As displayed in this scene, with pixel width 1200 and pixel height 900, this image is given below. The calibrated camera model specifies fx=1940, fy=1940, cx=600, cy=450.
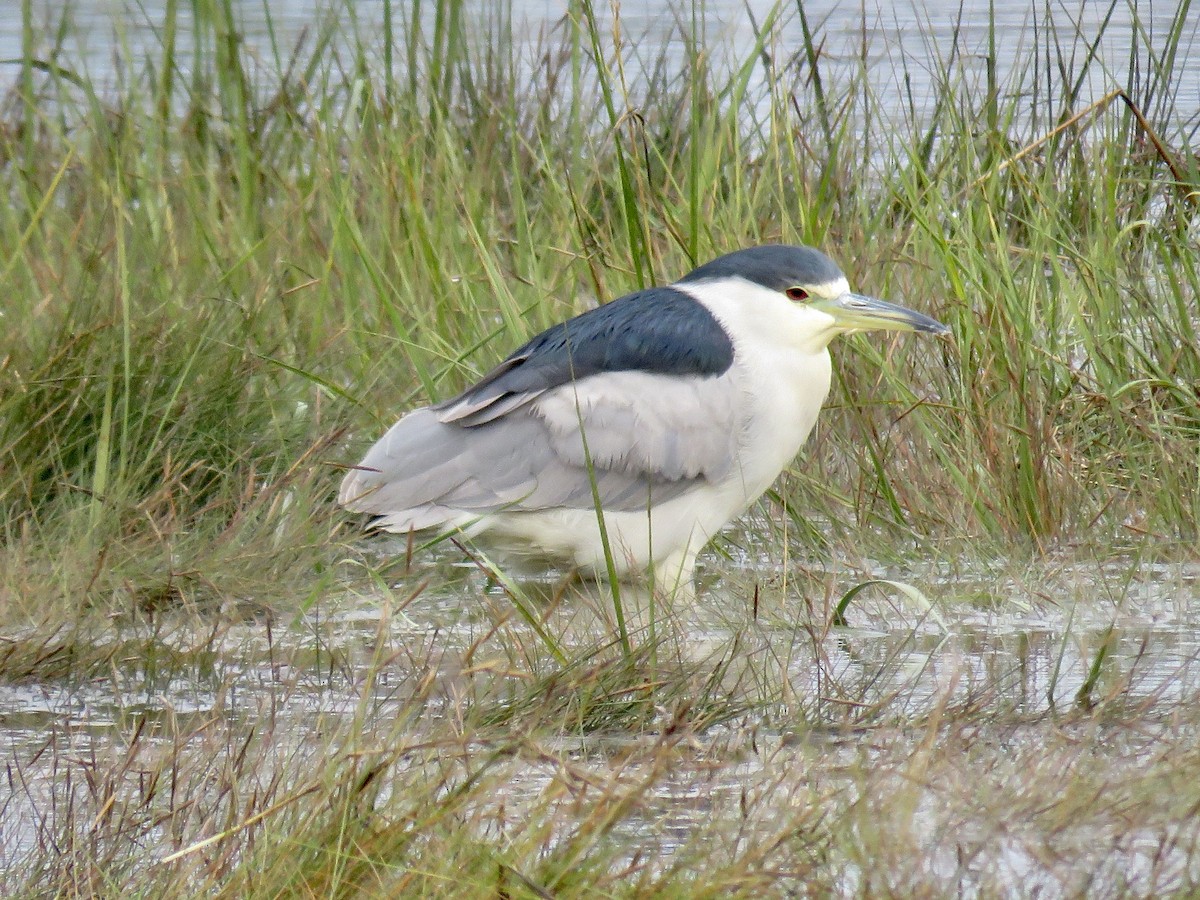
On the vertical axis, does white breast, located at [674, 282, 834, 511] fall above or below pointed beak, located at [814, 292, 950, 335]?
below

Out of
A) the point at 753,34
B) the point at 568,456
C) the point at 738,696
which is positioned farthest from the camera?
the point at 753,34

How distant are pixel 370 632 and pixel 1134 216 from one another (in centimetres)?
316

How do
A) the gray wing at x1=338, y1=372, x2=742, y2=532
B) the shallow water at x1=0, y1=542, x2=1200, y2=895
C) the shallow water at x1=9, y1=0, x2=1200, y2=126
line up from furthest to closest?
the shallow water at x1=9, y1=0, x2=1200, y2=126, the gray wing at x1=338, y1=372, x2=742, y2=532, the shallow water at x1=0, y1=542, x2=1200, y2=895

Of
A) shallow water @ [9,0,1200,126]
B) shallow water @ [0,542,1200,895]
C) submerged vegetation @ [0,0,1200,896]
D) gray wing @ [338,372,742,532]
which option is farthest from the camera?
shallow water @ [9,0,1200,126]

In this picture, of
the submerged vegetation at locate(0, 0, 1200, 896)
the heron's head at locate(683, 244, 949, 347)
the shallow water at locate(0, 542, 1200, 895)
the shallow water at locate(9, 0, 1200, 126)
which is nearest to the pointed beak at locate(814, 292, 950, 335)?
the heron's head at locate(683, 244, 949, 347)

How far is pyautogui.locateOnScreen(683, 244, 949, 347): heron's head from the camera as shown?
3.97 metres

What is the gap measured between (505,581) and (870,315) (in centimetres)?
A: 120

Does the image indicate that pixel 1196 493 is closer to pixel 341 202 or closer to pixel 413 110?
pixel 341 202

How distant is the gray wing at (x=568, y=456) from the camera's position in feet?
12.9

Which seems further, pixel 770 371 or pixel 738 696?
pixel 770 371

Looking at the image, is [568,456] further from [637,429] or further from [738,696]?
[738,696]

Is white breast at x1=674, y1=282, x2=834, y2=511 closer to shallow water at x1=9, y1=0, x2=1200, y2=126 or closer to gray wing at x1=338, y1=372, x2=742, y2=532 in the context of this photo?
gray wing at x1=338, y1=372, x2=742, y2=532

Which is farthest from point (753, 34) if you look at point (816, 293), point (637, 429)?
point (637, 429)

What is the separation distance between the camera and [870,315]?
3975mm
